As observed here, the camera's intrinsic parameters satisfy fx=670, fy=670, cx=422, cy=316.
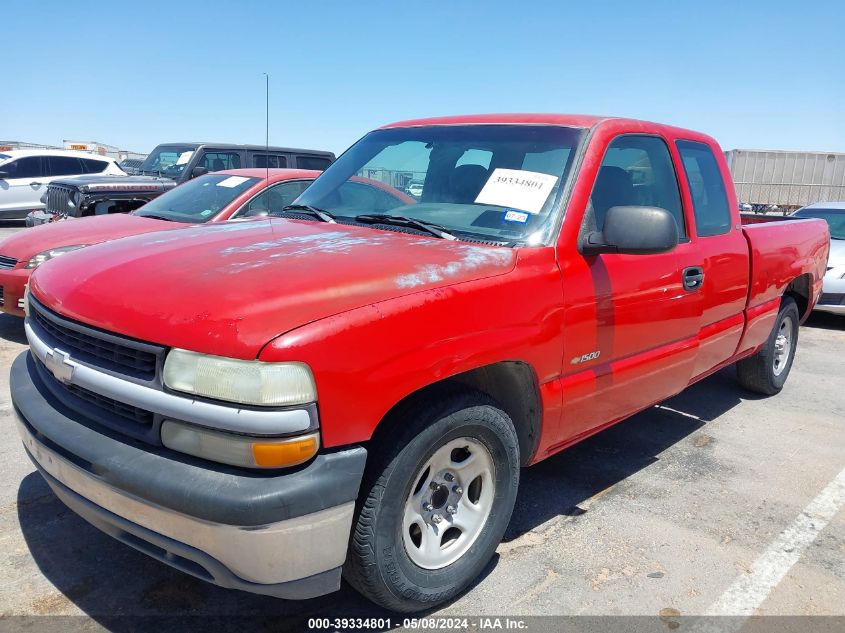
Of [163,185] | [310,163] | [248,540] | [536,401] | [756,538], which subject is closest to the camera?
[248,540]

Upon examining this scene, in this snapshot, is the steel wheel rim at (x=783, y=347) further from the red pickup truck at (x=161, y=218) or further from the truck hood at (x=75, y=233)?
the truck hood at (x=75, y=233)

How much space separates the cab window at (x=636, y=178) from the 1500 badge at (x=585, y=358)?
1.96 ft

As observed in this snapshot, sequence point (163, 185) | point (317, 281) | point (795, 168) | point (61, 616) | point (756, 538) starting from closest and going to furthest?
point (317, 281)
point (61, 616)
point (756, 538)
point (163, 185)
point (795, 168)

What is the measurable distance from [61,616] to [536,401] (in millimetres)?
1982

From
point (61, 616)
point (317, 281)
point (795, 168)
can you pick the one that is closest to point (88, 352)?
point (317, 281)

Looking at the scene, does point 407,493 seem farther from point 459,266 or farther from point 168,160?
point 168,160

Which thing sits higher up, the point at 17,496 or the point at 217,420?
the point at 217,420

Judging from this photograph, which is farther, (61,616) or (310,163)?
(310,163)

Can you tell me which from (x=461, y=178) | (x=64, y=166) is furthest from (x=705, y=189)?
(x=64, y=166)

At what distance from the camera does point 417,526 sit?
2.53m

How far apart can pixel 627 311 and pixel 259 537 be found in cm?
199

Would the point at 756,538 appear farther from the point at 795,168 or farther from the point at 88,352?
the point at 795,168

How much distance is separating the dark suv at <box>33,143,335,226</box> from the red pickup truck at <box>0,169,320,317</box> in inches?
18.5

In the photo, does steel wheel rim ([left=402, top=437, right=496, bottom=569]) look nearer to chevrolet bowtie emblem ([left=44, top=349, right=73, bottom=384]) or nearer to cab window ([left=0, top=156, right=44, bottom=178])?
chevrolet bowtie emblem ([left=44, top=349, right=73, bottom=384])
